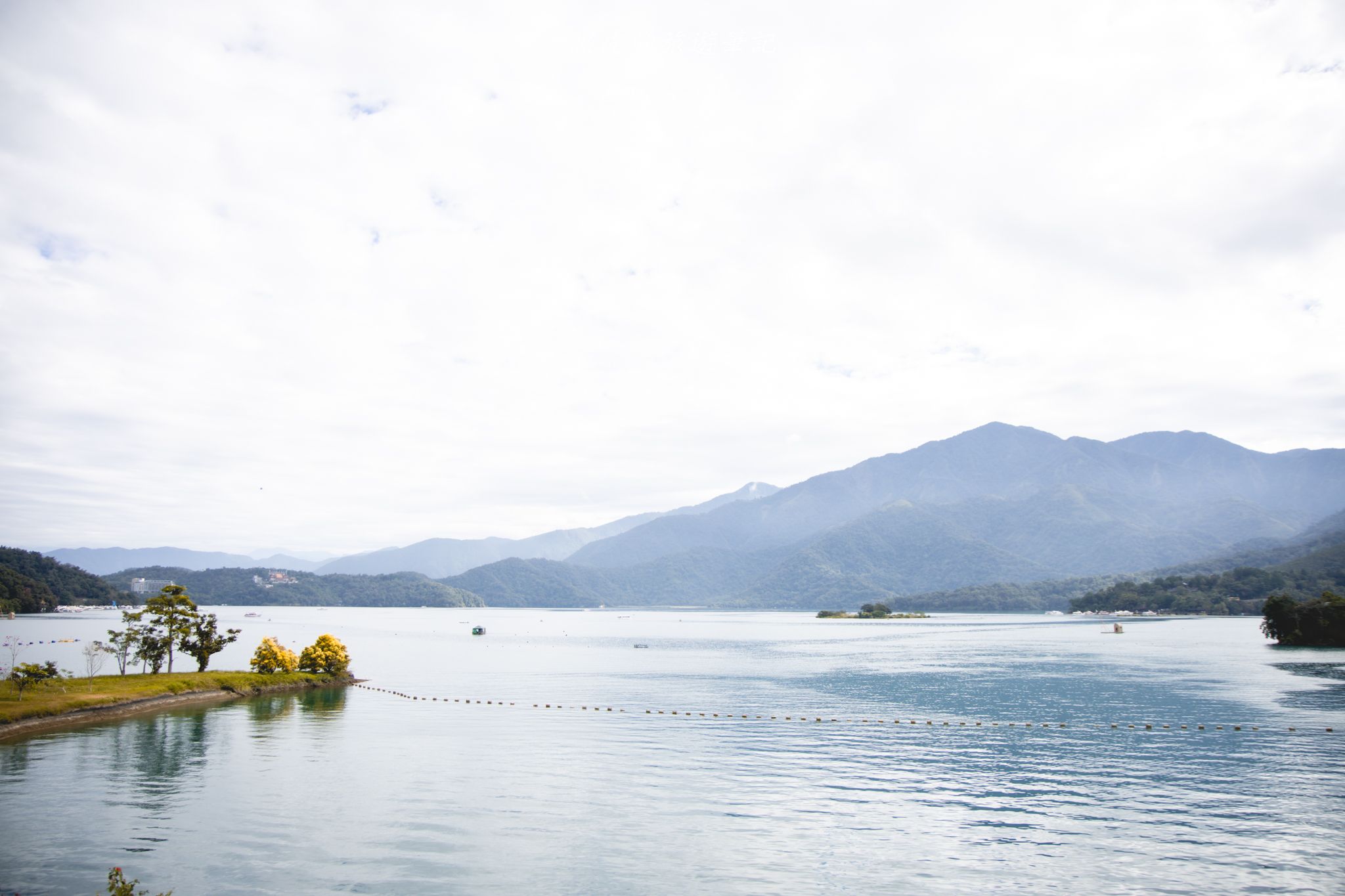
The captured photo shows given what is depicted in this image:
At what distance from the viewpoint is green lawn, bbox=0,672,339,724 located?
5584cm

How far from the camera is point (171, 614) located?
264 feet

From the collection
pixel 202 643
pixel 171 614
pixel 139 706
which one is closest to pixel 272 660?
pixel 202 643

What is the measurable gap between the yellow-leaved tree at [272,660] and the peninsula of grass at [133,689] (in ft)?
3.02

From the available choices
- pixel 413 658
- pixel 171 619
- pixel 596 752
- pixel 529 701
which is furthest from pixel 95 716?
pixel 413 658

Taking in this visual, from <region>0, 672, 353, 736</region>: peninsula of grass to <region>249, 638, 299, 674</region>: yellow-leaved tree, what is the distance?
3.02 feet

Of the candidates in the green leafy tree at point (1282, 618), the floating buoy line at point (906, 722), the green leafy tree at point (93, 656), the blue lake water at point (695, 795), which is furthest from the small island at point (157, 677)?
the green leafy tree at point (1282, 618)

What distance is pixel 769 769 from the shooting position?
142ft

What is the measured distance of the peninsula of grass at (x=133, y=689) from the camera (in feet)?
184

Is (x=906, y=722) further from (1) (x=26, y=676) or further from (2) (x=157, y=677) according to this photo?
(2) (x=157, y=677)

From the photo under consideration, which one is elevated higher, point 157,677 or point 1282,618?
point 157,677

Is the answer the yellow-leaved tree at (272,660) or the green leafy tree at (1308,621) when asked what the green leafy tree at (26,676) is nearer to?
the yellow-leaved tree at (272,660)

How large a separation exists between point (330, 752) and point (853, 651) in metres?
109

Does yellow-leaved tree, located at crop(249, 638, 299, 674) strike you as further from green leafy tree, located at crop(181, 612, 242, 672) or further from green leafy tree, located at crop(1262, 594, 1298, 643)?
green leafy tree, located at crop(1262, 594, 1298, 643)

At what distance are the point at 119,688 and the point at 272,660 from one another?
19.3 metres
